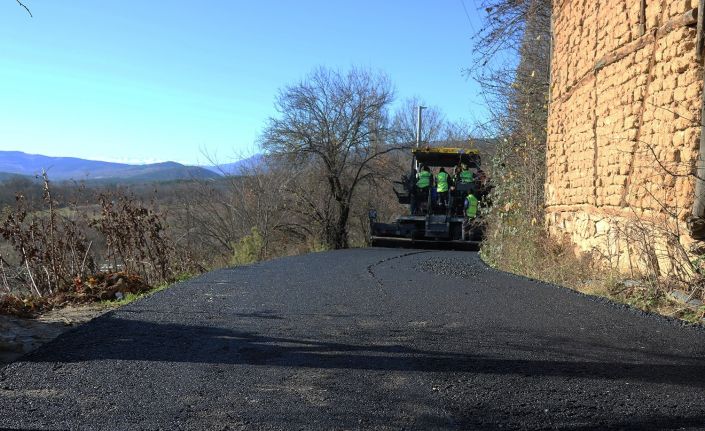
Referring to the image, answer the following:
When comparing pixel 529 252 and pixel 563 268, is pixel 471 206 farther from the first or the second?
pixel 563 268

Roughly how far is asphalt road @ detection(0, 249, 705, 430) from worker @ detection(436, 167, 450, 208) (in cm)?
1391

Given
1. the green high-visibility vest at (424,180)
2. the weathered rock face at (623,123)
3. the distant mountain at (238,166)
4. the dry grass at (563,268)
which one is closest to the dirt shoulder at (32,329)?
the dry grass at (563,268)

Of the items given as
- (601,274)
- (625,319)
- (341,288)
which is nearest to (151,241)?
(341,288)

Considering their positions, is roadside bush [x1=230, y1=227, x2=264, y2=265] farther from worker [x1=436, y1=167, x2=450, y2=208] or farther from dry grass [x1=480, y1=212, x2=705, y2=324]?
dry grass [x1=480, y1=212, x2=705, y2=324]

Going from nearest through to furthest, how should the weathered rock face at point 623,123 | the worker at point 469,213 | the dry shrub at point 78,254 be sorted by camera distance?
the weathered rock face at point 623,123, the dry shrub at point 78,254, the worker at point 469,213

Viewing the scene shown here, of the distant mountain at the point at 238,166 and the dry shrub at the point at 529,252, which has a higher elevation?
the distant mountain at the point at 238,166

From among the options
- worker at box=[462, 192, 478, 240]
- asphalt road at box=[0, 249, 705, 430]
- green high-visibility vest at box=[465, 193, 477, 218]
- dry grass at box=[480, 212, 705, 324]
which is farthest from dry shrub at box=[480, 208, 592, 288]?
green high-visibility vest at box=[465, 193, 477, 218]

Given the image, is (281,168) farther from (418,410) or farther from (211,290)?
(418,410)

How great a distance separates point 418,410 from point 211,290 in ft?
17.3

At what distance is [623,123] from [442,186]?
510 inches

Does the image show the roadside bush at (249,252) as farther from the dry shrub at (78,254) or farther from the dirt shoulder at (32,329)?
the dirt shoulder at (32,329)

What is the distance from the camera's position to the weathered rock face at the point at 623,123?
6.20 m

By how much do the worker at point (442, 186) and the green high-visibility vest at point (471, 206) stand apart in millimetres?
915

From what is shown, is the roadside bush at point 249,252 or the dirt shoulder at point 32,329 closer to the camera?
the dirt shoulder at point 32,329
